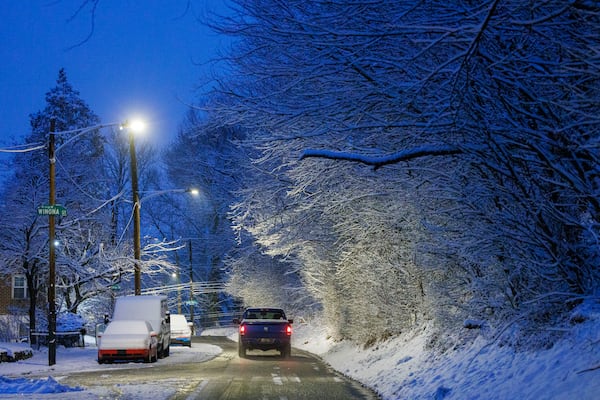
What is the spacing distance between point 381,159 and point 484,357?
4906mm

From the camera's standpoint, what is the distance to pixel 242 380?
16984 millimetres

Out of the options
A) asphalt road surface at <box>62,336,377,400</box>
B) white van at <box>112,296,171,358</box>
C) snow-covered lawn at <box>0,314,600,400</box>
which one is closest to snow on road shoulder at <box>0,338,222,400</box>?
snow-covered lawn at <box>0,314,600,400</box>

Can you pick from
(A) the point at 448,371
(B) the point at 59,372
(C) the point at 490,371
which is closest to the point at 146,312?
(B) the point at 59,372

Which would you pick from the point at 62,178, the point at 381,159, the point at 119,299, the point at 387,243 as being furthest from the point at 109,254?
the point at 381,159

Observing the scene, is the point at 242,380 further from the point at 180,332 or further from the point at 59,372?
the point at 180,332

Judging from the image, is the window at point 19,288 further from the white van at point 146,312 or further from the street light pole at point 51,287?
the street light pole at point 51,287

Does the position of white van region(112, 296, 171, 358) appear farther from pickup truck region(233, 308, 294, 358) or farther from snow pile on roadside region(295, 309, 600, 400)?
snow pile on roadside region(295, 309, 600, 400)

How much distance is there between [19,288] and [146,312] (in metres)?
25.4

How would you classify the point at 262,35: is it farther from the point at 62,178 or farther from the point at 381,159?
the point at 62,178

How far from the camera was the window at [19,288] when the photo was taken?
4719 cm

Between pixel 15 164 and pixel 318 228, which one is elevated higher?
pixel 15 164

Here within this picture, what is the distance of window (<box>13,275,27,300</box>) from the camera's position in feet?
155

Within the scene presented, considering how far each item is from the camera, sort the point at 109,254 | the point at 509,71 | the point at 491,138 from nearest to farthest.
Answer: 1. the point at 509,71
2. the point at 491,138
3. the point at 109,254

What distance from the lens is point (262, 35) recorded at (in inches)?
408
